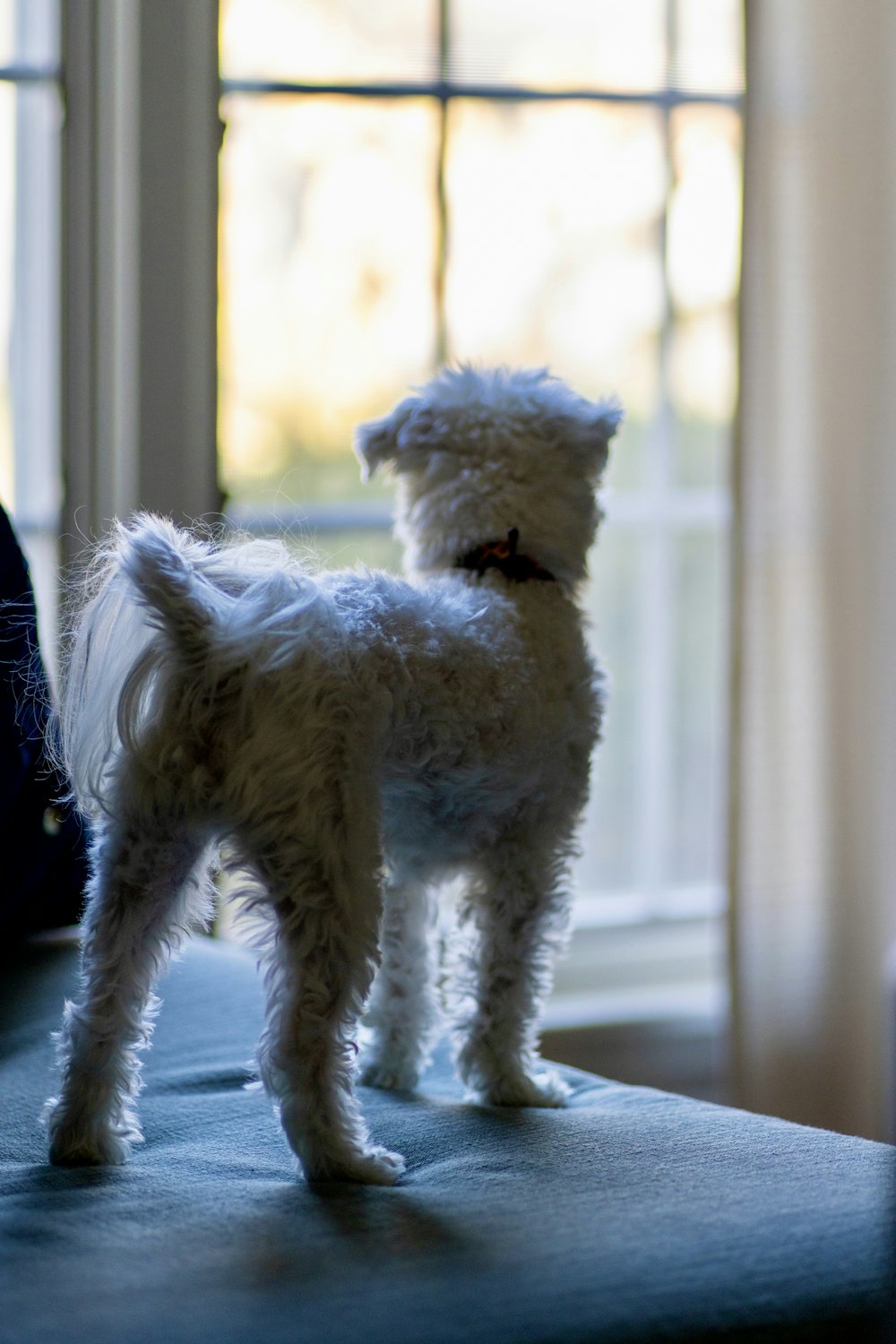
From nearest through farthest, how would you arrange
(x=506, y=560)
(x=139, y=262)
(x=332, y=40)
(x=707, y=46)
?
(x=506, y=560)
(x=139, y=262)
(x=332, y=40)
(x=707, y=46)

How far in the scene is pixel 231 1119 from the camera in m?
1.04

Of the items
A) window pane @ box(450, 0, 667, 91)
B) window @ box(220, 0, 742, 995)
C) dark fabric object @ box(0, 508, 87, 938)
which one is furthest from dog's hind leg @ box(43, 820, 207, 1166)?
window pane @ box(450, 0, 667, 91)

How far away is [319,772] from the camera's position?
87 centimetres

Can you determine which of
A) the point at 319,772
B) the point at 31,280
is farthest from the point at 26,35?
the point at 319,772

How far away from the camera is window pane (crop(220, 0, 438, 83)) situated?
1784 millimetres

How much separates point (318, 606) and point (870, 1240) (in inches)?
20.0

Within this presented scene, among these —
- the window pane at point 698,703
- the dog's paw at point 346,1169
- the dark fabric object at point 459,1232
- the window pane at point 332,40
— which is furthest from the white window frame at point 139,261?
the dog's paw at point 346,1169

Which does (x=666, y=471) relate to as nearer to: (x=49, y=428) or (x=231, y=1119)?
(x=49, y=428)

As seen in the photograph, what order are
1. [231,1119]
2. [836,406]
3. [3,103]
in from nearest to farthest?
[231,1119]
[3,103]
[836,406]

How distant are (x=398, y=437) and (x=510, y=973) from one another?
1.44 feet

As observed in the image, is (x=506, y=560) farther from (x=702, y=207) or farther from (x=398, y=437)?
(x=702, y=207)

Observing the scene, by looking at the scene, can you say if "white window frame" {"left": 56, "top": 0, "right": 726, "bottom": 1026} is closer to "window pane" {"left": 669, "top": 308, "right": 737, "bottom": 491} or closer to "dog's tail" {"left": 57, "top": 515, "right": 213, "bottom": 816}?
"window pane" {"left": 669, "top": 308, "right": 737, "bottom": 491}

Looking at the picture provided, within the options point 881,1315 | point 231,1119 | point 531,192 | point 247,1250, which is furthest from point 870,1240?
point 531,192

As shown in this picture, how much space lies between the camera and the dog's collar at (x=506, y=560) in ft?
3.52
